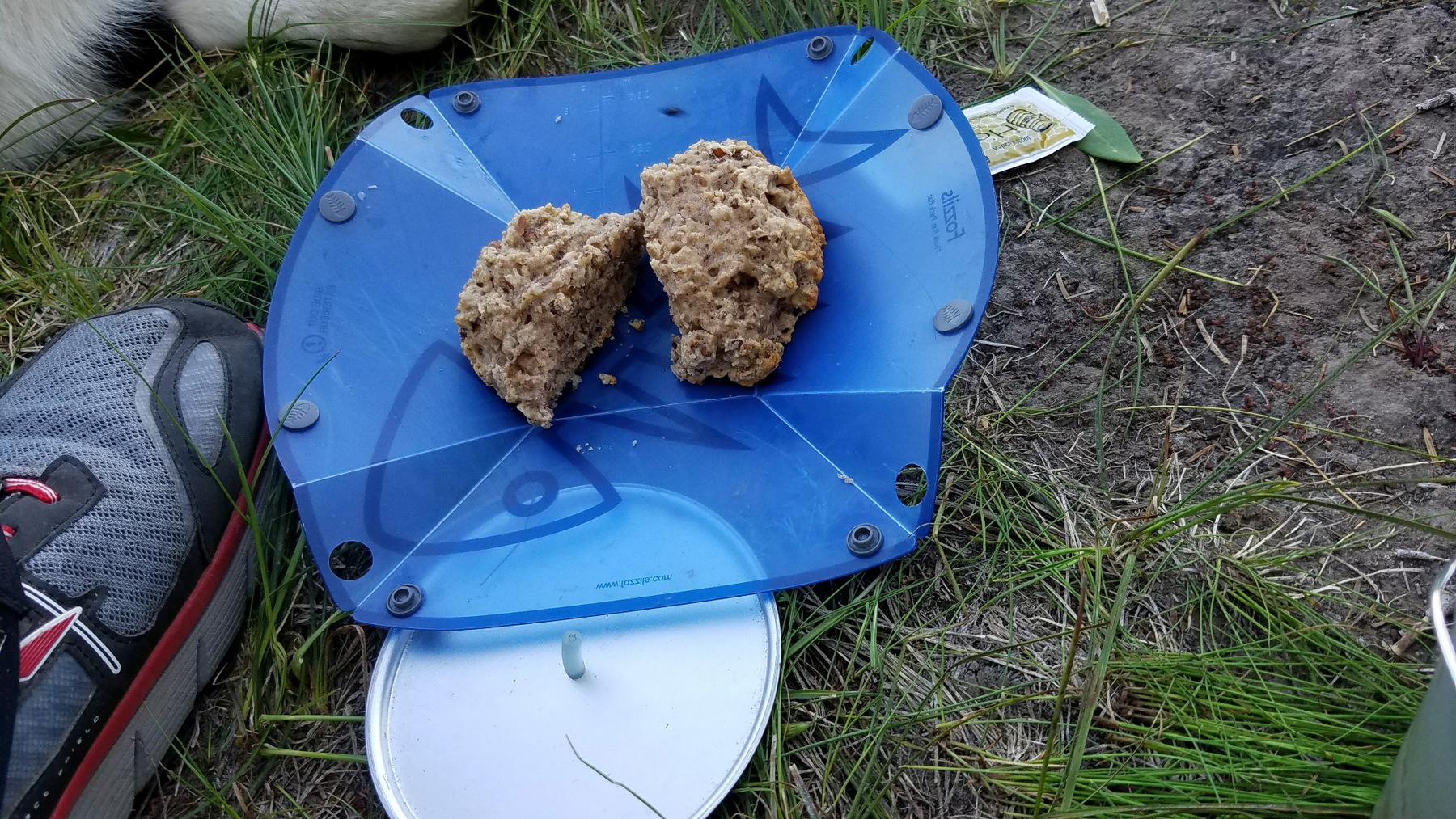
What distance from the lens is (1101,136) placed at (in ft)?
5.91

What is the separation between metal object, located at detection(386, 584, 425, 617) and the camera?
145 centimetres

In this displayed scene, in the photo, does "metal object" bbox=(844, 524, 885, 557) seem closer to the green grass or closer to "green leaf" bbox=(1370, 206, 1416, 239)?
the green grass

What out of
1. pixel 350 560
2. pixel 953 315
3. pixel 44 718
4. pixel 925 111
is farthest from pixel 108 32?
pixel 953 315

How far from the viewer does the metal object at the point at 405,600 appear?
1454 mm

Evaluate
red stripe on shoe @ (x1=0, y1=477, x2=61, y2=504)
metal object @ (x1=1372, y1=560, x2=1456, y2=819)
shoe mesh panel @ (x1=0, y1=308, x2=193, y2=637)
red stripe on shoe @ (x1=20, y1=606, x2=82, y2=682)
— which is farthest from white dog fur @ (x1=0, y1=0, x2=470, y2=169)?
metal object @ (x1=1372, y1=560, x2=1456, y2=819)

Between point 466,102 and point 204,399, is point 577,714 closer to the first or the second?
point 204,399

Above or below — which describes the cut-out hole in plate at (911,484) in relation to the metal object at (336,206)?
below

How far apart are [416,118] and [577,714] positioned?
124 centimetres

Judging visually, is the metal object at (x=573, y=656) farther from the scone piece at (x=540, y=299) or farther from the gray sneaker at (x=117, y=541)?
the gray sneaker at (x=117, y=541)

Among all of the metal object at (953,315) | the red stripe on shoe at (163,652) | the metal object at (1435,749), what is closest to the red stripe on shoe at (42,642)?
the red stripe on shoe at (163,652)

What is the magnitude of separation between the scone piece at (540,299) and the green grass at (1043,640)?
1.37 feet

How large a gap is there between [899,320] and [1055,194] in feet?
1.50

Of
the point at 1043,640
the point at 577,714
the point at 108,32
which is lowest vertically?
the point at 1043,640

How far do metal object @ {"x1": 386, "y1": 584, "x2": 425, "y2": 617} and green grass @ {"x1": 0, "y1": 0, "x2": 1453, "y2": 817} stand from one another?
0.10m
